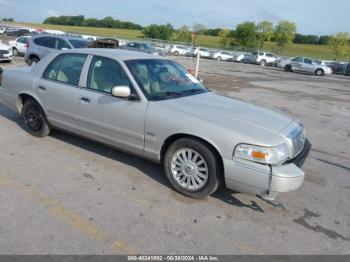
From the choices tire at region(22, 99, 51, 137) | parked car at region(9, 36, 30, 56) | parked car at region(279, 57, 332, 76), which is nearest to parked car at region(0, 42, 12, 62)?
parked car at region(9, 36, 30, 56)

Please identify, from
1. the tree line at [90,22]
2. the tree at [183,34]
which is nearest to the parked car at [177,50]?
the tree at [183,34]

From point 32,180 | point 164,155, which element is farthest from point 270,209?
point 32,180

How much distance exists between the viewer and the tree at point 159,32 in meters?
76.2

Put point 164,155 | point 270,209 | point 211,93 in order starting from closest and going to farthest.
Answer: point 270,209 < point 164,155 < point 211,93

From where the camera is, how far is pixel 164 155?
4.18m

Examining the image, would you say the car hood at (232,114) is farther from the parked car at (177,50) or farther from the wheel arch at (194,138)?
the parked car at (177,50)

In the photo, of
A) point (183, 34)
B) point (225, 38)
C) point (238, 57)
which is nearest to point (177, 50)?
point (238, 57)

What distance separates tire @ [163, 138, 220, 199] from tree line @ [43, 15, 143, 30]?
111937 millimetres

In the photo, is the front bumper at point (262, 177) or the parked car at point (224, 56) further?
the parked car at point (224, 56)

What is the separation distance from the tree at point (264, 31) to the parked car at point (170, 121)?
65.5 m

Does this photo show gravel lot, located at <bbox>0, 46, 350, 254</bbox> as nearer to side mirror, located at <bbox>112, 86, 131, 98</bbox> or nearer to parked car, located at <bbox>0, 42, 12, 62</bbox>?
side mirror, located at <bbox>112, 86, 131, 98</bbox>

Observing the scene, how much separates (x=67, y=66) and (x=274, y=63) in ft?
120

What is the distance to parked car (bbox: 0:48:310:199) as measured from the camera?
11.7 ft

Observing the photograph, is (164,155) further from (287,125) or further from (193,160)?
(287,125)
